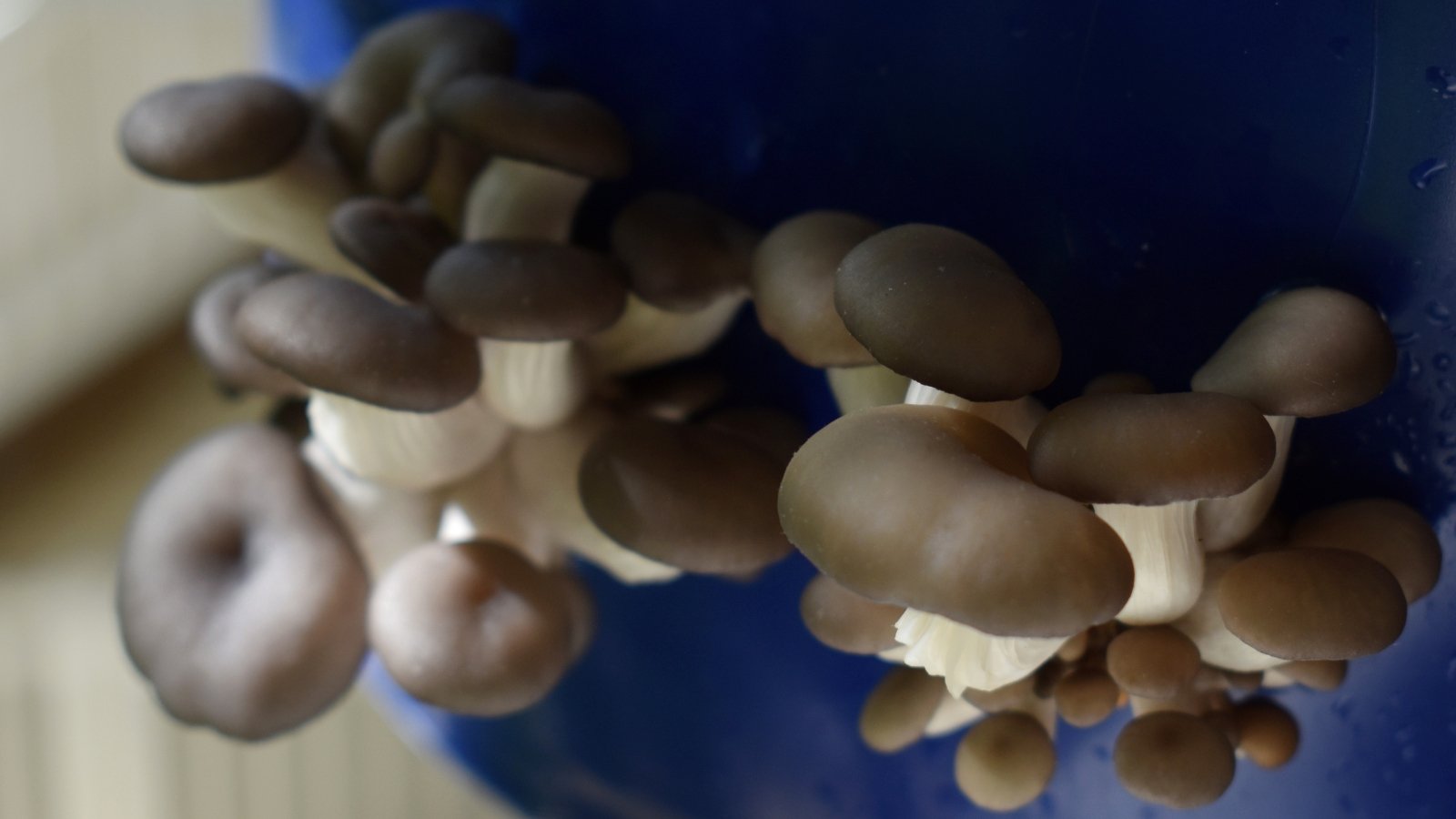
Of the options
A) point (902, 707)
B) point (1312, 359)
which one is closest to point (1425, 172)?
point (1312, 359)

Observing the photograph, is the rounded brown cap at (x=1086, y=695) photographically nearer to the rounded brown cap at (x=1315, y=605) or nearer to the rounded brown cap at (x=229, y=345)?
the rounded brown cap at (x=1315, y=605)

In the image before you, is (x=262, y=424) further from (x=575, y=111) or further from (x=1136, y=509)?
(x=1136, y=509)

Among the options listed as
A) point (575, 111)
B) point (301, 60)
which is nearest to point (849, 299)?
point (575, 111)

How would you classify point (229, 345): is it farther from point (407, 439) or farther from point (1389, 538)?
point (1389, 538)

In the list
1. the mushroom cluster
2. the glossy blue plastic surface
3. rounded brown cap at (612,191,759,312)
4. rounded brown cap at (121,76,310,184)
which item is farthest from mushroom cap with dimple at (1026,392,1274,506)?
rounded brown cap at (121,76,310,184)

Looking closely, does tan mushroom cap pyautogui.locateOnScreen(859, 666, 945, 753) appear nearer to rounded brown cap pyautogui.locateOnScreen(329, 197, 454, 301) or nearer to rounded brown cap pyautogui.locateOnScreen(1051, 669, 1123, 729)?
rounded brown cap pyautogui.locateOnScreen(1051, 669, 1123, 729)
